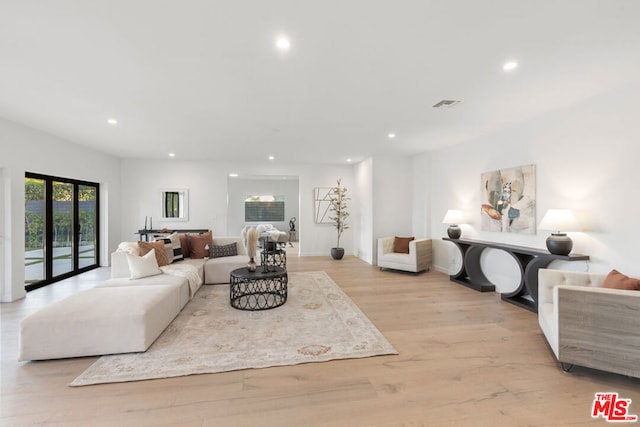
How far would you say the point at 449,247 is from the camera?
6008 millimetres

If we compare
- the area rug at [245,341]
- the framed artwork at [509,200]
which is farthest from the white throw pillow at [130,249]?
the framed artwork at [509,200]

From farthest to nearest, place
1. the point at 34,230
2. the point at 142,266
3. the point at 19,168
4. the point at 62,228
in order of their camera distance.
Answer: the point at 62,228, the point at 34,230, the point at 19,168, the point at 142,266

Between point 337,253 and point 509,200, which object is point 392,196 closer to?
point 337,253

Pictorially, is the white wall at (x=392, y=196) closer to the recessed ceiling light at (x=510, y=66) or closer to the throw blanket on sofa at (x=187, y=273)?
the throw blanket on sofa at (x=187, y=273)

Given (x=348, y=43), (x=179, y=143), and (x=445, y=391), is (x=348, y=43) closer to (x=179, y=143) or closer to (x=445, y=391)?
(x=445, y=391)

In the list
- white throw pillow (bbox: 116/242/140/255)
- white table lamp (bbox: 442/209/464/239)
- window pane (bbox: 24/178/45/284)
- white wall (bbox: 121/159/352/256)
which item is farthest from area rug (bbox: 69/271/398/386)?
white wall (bbox: 121/159/352/256)

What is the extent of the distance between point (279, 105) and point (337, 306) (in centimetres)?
275

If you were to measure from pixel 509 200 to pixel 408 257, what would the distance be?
214 centimetres

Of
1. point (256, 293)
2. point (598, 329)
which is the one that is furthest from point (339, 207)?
point (598, 329)

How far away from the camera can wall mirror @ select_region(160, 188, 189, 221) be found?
7723 mm

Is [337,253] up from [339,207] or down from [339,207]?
down

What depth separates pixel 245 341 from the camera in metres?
2.96

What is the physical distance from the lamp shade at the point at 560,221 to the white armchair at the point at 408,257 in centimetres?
256

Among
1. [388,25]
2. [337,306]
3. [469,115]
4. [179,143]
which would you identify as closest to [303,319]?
[337,306]
